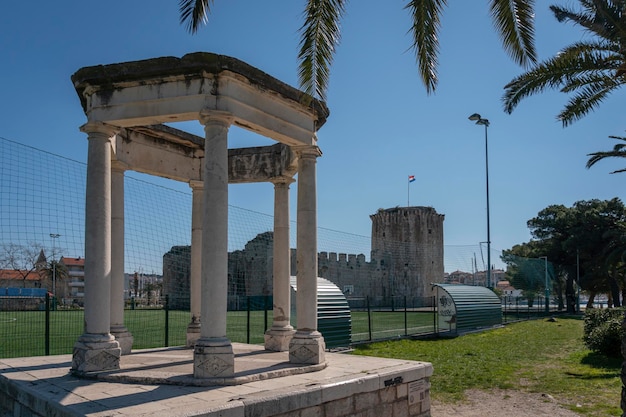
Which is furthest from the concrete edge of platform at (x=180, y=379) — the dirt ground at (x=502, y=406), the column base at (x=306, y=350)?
the dirt ground at (x=502, y=406)

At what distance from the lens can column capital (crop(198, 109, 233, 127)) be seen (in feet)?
27.1

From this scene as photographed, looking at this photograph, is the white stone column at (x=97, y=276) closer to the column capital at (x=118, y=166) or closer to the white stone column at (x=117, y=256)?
the column capital at (x=118, y=166)

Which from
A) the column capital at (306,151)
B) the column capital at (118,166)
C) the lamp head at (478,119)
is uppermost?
the lamp head at (478,119)

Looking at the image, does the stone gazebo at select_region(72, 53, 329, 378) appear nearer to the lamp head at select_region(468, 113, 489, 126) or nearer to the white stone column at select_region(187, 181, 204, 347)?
the white stone column at select_region(187, 181, 204, 347)

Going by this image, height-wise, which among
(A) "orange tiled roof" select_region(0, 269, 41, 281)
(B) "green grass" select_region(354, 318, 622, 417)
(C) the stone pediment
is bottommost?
(B) "green grass" select_region(354, 318, 622, 417)

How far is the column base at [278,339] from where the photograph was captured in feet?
36.6

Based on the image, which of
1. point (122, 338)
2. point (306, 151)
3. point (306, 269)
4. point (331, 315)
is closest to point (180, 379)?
point (306, 269)

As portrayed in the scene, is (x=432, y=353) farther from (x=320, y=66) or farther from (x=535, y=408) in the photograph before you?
(x=320, y=66)

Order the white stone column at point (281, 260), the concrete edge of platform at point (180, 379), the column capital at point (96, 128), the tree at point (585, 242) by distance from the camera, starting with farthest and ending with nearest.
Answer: the tree at point (585, 242) → the white stone column at point (281, 260) → the column capital at point (96, 128) → the concrete edge of platform at point (180, 379)

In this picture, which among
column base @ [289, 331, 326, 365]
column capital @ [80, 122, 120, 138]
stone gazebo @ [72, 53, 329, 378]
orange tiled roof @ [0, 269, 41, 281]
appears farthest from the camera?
orange tiled roof @ [0, 269, 41, 281]

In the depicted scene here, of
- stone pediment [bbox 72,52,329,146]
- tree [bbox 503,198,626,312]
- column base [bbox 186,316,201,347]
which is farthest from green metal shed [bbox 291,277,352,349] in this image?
A: tree [bbox 503,198,626,312]

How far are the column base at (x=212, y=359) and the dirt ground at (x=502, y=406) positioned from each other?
Answer: 3.98 metres

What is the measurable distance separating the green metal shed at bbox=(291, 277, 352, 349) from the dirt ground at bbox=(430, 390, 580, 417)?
4523mm

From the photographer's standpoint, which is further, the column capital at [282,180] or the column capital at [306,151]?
the column capital at [282,180]
